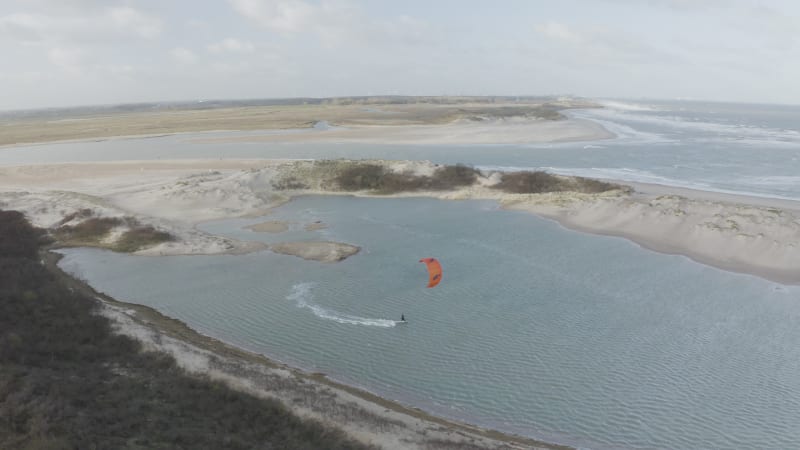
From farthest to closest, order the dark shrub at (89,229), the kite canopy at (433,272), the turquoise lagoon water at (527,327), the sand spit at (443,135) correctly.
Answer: the sand spit at (443,135)
the dark shrub at (89,229)
the kite canopy at (433,272)
the turquoise lagoon water at (527,327)

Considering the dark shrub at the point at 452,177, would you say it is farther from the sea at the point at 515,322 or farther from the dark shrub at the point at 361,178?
the sea at the point at 515,322

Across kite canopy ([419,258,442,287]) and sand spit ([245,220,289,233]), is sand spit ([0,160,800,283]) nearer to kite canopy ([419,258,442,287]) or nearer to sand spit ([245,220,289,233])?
sand spit ([245,220,289,233])

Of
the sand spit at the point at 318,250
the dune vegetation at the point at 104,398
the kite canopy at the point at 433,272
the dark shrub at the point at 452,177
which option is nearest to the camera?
the dune vegetation at the point at 104,398

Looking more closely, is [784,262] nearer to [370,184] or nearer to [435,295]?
[435,295]

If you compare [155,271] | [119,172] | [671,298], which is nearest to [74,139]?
[119,172]

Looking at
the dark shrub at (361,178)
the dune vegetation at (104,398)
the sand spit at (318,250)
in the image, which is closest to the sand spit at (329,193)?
the sand spit at (318,250)

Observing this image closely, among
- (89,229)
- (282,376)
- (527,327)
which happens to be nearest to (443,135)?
(89,229)

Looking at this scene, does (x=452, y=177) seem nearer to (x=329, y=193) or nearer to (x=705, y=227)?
(x=329, y=193)
